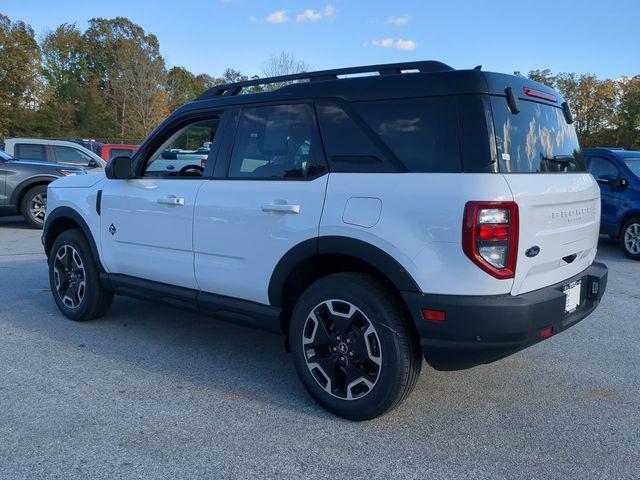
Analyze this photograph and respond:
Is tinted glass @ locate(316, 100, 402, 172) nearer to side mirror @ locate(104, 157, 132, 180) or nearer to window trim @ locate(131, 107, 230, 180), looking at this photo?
window trim @ locate(131, 107, 230, 180)

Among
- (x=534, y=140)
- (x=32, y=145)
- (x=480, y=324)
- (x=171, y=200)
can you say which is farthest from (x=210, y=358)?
(x=32, y=145)

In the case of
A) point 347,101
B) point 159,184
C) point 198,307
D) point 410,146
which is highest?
point 347,101

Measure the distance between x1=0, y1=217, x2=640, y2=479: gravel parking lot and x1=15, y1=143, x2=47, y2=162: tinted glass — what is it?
9.17 m

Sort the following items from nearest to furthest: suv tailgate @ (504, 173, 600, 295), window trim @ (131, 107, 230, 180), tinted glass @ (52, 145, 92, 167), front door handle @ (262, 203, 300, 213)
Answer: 1. suv tailgate @ (504, 173, 600, 295)
2. front door handle @ (262, 203, 300, 213)
3. window trim @ (131, 107, 230, 180)
4. tinted glass @ (52, 145, 92, 167)

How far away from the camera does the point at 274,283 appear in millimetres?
3600

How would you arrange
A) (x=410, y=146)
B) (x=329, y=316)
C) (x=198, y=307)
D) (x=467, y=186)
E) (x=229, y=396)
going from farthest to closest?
(x=198, y=307), (x=229, y=396), (x=329, y=316), (x=410, y=146), (x=467, y=186)

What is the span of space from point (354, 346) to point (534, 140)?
5.18 ft

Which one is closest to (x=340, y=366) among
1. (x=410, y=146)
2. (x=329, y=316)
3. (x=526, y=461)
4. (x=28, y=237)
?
(x=329, y=316)

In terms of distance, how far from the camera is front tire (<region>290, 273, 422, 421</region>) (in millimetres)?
3135

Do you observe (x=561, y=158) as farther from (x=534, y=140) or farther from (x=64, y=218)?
(x=64, y=218)

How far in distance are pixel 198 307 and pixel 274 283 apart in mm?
800

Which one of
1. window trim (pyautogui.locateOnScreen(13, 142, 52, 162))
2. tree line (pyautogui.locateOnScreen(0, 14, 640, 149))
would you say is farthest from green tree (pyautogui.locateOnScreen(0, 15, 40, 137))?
window trim (pyautogui.locateOnScreen(13, 142, 52, 162))

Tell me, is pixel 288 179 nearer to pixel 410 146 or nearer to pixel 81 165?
pixel 410 146

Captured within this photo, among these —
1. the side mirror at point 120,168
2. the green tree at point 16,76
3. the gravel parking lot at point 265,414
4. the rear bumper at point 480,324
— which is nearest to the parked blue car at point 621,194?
the gravel parking lot at point 265,414
